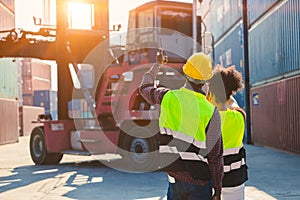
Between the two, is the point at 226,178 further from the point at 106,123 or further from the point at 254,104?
the point at 254,104

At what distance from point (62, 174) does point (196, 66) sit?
8912 mm

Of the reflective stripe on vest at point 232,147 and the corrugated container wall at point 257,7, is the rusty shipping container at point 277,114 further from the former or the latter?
the reflective stripe on vest at point 232,147

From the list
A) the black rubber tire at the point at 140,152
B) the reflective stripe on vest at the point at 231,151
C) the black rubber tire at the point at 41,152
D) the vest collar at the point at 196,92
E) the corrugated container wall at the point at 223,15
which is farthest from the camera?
the corrugated container wall at the point at 223,15

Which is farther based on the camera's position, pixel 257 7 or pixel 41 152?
pixel 257 7

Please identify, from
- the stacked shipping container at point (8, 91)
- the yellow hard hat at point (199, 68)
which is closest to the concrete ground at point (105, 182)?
the yellow hard hat at point (199, 68)

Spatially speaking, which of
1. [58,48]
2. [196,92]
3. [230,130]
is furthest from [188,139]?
[58,48]

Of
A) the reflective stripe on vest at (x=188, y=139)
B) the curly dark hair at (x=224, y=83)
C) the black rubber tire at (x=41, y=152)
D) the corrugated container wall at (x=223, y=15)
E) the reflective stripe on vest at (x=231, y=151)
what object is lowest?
the black rubber tire at (x=41, y=152)

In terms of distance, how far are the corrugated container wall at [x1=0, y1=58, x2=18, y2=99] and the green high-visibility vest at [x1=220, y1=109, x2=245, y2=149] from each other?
69.6ft

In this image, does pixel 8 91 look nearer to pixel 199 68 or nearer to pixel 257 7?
pixel 257 7

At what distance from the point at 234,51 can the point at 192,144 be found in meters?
22.2

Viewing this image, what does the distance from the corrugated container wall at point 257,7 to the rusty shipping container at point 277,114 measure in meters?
2.99

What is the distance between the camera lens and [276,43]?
17578mm

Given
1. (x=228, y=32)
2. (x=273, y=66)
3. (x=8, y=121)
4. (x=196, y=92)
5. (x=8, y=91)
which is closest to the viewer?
(x=196, y=92)

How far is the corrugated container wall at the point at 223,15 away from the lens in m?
24.4
